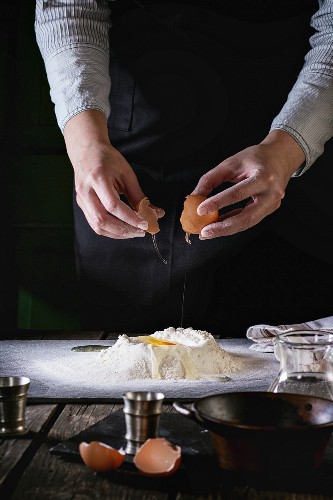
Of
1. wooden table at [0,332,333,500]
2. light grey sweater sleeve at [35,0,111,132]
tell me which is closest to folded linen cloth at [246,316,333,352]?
light grey sweater sleeve at [35,0,111,132]

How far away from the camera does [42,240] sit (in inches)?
Answer: 131

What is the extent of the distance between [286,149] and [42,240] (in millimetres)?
1610

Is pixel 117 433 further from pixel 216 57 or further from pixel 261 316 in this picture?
pixel 261 316

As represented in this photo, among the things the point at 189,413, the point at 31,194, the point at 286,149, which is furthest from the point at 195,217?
the point at 31,194

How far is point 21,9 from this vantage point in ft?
10.5

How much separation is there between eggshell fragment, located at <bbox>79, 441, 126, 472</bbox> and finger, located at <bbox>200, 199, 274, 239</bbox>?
0.88 m

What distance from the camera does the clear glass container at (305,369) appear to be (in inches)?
45.8

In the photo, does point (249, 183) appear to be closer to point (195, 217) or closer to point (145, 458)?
point (195, 217)

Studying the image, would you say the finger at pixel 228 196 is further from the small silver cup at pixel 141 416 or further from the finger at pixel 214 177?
the small silver cup at pixel 141 416

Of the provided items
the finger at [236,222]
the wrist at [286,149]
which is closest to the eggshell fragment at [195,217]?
the finger at [236,222]

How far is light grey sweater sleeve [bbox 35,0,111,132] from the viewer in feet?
6.57

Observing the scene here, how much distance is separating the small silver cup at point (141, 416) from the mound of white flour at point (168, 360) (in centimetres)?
52

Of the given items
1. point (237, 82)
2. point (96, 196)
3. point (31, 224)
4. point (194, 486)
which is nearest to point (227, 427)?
point (194, 486)

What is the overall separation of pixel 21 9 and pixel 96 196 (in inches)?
64.7
